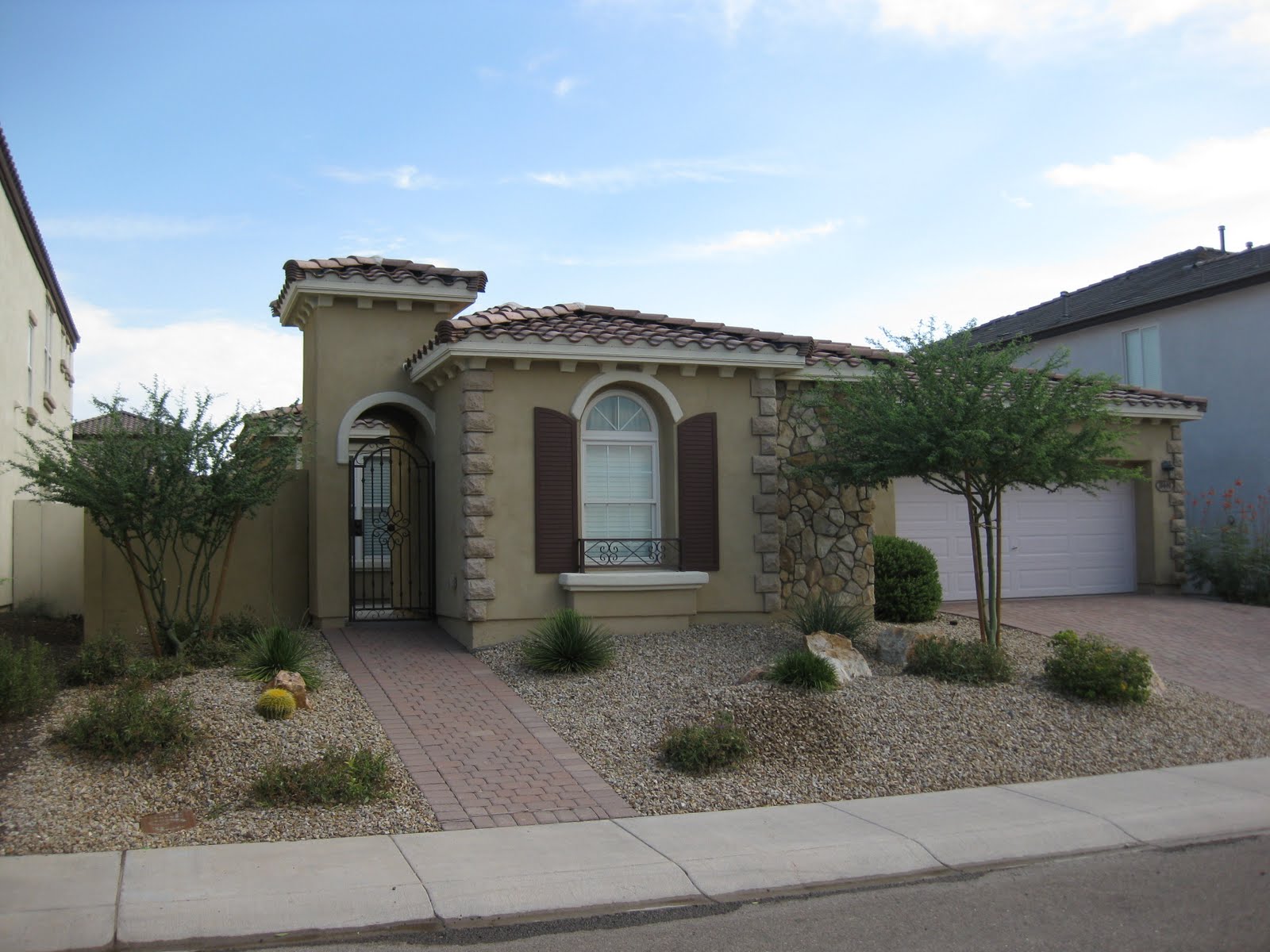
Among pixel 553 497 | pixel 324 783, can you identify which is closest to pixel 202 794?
pixel 324 783

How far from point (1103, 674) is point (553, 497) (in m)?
6.07

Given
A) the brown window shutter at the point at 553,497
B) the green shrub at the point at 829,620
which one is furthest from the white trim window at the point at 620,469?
the green shrub at the point at 829,620

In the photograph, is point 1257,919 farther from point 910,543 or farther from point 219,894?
point 910,543

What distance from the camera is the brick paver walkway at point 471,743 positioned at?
780 centimetres

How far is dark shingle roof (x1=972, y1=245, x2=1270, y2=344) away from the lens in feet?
68.6

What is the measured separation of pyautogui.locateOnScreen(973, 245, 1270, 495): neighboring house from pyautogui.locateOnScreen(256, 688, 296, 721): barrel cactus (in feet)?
47.2

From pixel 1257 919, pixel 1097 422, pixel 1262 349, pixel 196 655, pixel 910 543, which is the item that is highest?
pixel 1262 349

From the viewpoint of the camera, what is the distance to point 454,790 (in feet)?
26.4

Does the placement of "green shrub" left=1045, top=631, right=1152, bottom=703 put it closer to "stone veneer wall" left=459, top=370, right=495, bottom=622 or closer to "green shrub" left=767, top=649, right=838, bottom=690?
"green shrub" left=767, top=649, right=838, bottom=690

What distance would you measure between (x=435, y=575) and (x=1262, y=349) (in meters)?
15.5

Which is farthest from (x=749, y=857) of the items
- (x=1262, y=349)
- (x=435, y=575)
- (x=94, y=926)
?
(x=1262, y=349)

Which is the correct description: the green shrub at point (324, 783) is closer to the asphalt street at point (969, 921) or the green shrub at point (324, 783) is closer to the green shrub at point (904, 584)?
the asphalt street at point (969, 921)

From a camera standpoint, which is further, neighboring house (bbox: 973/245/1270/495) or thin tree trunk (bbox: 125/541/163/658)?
neighboring house (bbox: 973/245/1270/495)

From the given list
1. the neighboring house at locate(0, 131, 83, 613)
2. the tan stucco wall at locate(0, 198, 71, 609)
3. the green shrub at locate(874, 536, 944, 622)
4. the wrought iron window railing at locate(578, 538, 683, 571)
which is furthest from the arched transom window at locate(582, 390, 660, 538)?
the neighboring house at locate(0, 131, 83, 613)
